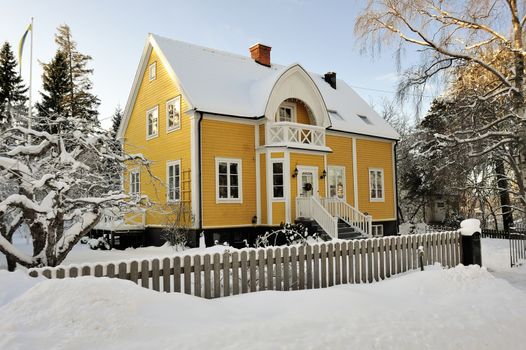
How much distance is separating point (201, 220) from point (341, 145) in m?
8.67

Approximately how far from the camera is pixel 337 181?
67.6 ft

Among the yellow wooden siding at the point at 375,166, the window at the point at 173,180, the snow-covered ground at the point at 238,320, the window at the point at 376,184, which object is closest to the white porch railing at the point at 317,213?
the window at the point at 173,180

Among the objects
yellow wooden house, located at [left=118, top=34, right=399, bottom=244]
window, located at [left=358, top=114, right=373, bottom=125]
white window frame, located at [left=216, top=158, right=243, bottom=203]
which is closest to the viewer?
yellow wooden house, located at [left=118, top=34, right=399, bottom=244]

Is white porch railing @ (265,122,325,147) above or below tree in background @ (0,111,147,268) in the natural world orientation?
above

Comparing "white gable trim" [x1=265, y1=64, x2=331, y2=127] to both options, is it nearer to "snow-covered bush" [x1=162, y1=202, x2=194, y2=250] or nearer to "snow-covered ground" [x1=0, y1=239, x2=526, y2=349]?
"snow-covered bush" [x1=162, y1=202, x2=194, y2=250]

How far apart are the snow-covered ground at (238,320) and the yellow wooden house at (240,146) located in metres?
9.20

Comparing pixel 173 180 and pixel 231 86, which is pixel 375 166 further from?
pixel 173 180

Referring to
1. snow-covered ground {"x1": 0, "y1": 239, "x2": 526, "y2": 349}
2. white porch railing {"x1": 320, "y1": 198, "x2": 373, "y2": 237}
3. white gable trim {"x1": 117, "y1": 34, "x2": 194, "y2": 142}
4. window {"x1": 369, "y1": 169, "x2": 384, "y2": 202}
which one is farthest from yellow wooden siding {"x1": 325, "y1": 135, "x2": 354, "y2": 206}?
snow-covered ground {"x1": 0, "y1": 239, "x2": 526, "y2": 349}

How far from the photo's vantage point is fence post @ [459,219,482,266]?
1066 centimetres

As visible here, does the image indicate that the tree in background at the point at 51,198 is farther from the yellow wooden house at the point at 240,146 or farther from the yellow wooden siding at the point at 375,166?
the yellow wooden siding at the point at 375,166

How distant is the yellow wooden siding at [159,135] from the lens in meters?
17.2

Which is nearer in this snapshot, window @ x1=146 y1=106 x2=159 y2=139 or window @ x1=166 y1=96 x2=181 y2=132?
window @ x1=166 y1=96 x2=181 y2=132

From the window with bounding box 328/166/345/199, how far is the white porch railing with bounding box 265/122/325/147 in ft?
8.83

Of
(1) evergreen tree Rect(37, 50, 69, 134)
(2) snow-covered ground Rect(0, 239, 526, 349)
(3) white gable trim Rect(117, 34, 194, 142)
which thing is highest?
(1) evergreen tree Rect(37, 50, 69, 134)
